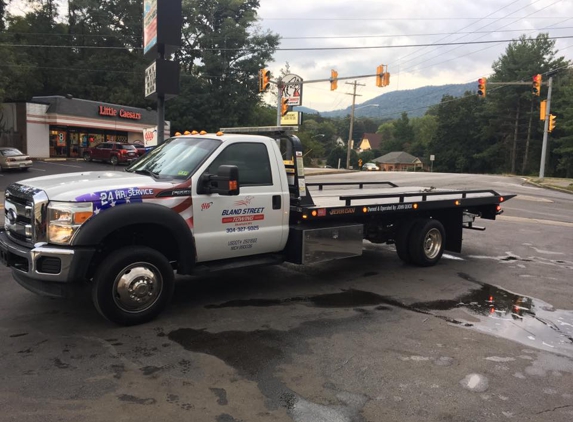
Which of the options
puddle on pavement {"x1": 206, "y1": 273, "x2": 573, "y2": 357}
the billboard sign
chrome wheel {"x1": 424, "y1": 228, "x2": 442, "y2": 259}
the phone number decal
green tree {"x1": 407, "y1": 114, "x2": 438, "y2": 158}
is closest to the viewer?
puddle on pavement {"x1": 206, "y1": 273, "x2": 573, "y2": 357}

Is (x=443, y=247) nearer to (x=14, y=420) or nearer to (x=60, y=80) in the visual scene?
(x=14, y=420)

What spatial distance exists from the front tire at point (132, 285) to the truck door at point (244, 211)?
0.55 m

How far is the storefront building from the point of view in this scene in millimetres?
35031

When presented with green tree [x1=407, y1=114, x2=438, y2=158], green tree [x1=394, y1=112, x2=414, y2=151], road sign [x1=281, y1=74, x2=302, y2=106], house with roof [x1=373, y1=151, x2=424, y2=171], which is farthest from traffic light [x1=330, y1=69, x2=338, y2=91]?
green tree [x1=394, y1=112, x2=414, y2=151]

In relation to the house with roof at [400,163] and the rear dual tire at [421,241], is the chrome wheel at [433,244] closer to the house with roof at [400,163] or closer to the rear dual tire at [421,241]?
the rear dual tire at [421,241]

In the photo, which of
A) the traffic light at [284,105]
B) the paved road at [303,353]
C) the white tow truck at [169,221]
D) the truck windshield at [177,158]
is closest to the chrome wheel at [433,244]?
the paved road at [303,353]

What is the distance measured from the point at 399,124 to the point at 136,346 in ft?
484

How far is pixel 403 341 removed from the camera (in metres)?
4.80

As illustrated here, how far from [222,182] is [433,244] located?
457 centimetres

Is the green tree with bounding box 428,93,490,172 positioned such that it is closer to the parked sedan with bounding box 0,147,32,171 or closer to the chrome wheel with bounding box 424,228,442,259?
the parked sedan with bounding box 0,147,32,171

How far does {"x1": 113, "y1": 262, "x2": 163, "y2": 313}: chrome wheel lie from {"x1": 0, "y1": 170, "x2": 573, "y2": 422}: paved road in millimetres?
268

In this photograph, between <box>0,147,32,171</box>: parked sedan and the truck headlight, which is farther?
<box>0,147,32,171</box>: parked sedan

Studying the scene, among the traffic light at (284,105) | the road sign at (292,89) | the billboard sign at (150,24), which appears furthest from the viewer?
the traffic light at (284,105)

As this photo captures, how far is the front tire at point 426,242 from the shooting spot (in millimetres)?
7805
